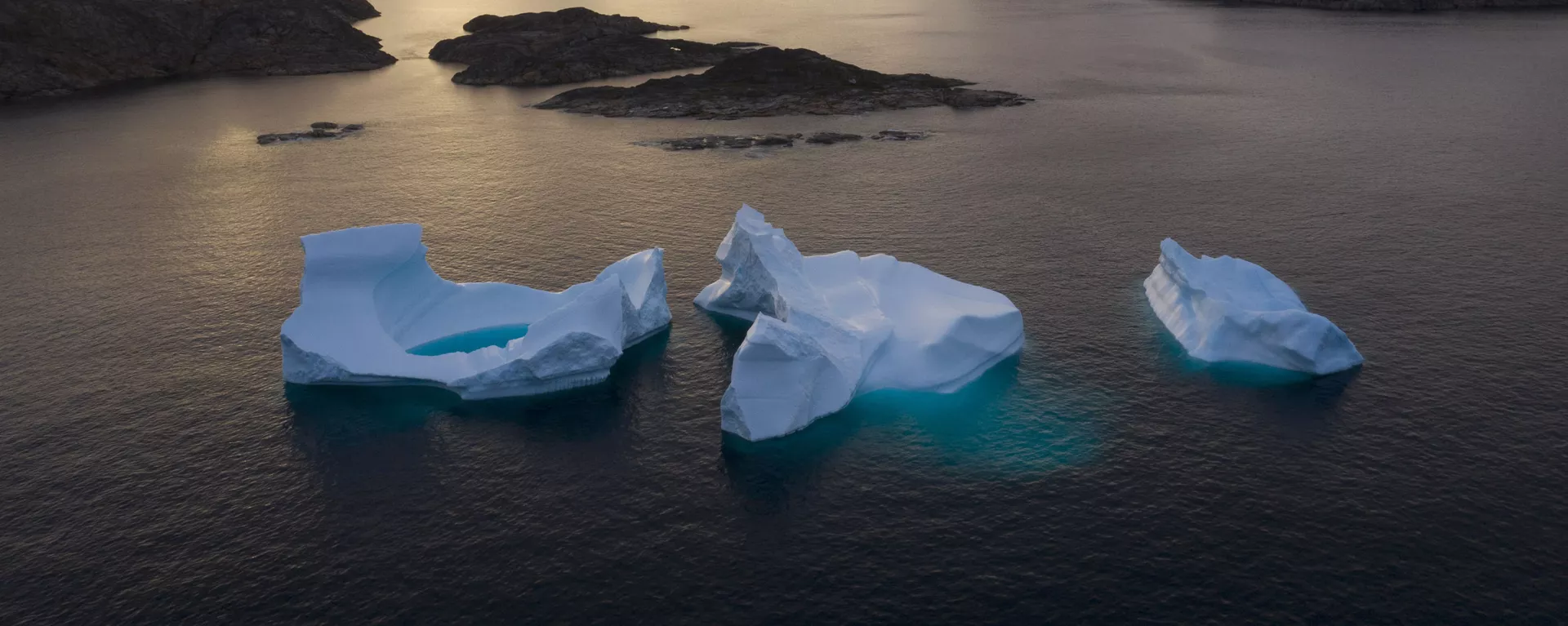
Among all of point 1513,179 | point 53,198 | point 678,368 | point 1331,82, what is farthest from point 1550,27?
point 53,198

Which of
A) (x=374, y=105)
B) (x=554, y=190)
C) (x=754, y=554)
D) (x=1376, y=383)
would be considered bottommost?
(x=754, y=554)

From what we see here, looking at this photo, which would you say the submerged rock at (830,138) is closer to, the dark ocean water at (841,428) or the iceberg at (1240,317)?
the dark ocean water at (841,428)

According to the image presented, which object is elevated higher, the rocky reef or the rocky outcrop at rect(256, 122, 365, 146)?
the rocky outcrop at rect(256, 122, 365, 146)

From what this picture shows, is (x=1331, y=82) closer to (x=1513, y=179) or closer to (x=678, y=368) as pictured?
(x=1513, y=179)

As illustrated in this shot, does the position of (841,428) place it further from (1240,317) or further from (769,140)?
(769,140)

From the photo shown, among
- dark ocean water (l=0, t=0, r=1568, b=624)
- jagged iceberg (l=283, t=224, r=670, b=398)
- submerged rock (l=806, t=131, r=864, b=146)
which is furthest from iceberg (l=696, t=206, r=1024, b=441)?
submerged rock (l=806, t=131, r=864, b=146)

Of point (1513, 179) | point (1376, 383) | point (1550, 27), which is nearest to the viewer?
point (1376, 383)

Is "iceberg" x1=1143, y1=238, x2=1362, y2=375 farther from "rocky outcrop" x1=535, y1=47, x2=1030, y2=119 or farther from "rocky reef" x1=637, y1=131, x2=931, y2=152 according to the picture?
"rocky outcrop" x1=535, y1=47, x2=1030, y2=119
